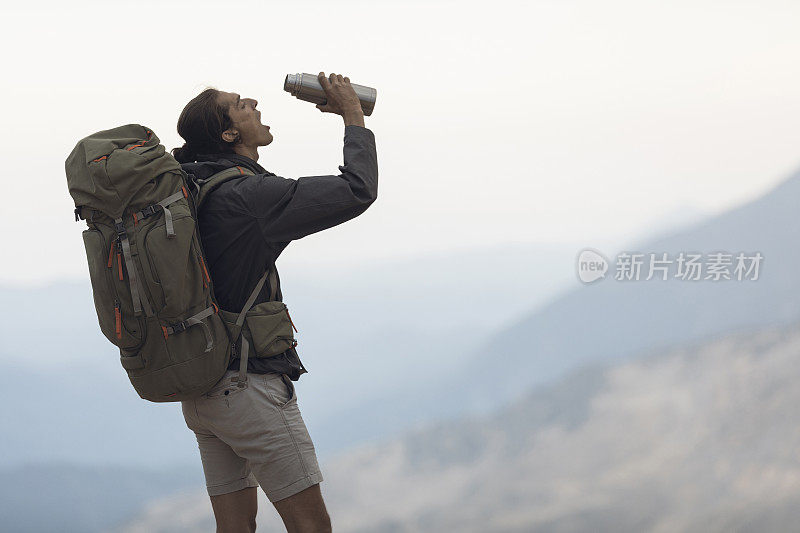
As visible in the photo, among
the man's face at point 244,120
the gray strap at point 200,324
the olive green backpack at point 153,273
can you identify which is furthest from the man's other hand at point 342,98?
the gray strap at point 200,324

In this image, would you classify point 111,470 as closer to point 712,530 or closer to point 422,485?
point 422,485

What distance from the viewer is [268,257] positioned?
1.37 meters

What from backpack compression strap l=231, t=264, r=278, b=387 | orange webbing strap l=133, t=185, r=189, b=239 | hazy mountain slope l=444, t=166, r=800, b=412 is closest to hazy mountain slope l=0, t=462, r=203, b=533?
hazy mountain slope l=444, t=166, r=800, b=412

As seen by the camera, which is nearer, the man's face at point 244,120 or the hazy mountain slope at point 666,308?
the man's face at point 244,120

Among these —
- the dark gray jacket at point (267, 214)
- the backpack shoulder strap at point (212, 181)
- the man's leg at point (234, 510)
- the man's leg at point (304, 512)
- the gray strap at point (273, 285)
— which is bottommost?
the man's leg at point (304, 512)

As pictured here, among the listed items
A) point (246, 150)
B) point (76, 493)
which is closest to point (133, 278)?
point (246, 150)

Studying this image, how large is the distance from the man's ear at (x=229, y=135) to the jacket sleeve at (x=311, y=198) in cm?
11

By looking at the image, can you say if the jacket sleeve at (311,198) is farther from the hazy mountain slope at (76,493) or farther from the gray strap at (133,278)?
the hazy mountain slope at (76,493)

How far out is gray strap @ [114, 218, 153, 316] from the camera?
129cm

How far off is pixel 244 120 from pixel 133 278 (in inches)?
12.0

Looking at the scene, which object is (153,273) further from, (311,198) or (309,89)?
(309,89)

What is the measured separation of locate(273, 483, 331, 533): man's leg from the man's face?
52 centimetres

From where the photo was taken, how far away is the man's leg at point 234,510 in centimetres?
148

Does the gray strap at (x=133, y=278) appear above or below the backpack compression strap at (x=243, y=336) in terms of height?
above
